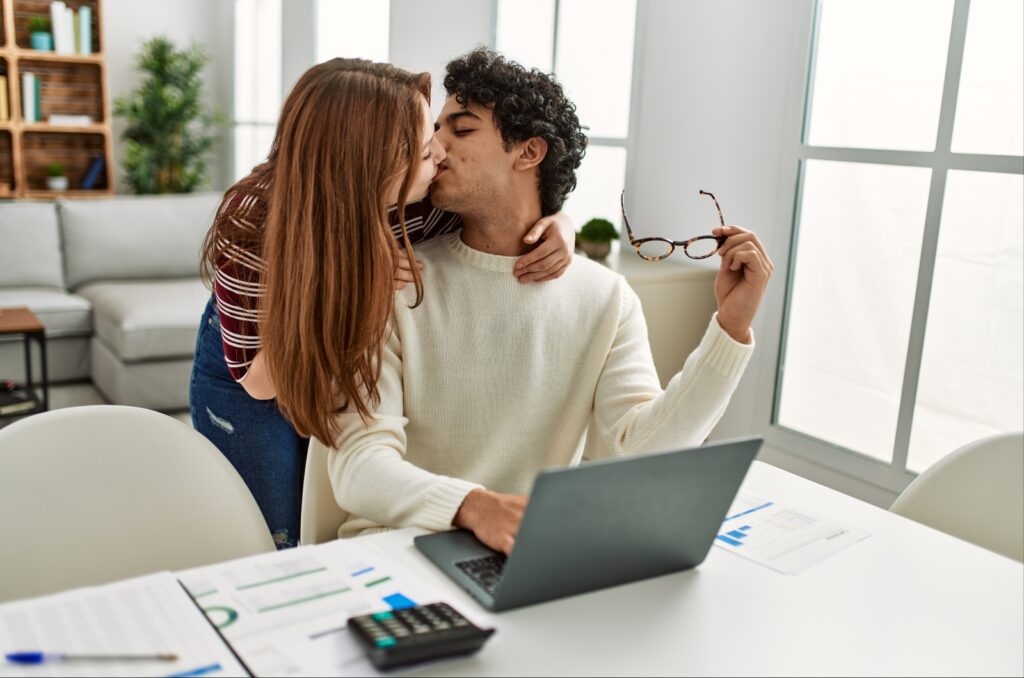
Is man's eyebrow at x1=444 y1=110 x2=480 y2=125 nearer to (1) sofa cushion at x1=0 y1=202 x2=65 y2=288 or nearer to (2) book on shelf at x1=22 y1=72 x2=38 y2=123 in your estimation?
(1) sofa cushion at x1=0 y1=202 x2=65 y2=288

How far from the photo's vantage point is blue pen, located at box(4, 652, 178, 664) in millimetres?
824

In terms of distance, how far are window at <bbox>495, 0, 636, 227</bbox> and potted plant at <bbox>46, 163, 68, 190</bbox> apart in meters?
3.18

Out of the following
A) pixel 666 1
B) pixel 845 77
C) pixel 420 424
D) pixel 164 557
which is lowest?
pixel 164 557

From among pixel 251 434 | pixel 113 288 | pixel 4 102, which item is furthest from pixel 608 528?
pixel 4 102

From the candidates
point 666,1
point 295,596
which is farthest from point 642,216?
point 295,596

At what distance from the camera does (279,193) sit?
127cm

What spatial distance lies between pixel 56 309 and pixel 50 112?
2196 millimetres

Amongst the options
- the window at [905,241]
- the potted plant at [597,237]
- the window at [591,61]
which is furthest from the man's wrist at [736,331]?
the window at [591,61]

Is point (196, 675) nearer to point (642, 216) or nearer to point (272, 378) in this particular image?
point (272, 378)

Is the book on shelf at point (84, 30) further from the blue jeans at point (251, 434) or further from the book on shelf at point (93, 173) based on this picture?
the blue jeans at point (251, 434)

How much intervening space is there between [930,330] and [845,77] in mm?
694

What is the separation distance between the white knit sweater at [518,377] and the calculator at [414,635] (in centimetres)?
42

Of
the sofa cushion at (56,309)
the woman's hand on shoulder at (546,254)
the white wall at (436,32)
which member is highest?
the white wall at (436,32)

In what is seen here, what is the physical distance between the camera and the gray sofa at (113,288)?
12.6 ft
